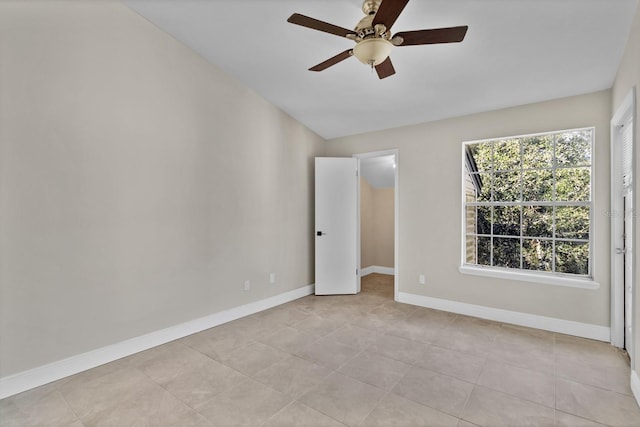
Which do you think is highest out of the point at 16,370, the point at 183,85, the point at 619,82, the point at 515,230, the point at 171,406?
the point at 183,85

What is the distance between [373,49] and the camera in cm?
200

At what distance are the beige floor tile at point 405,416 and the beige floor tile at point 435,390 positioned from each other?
2.4 inches

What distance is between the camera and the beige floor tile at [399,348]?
2711 mm

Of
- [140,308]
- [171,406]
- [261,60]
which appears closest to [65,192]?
[140,308]

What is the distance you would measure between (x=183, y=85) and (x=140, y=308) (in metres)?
2.27

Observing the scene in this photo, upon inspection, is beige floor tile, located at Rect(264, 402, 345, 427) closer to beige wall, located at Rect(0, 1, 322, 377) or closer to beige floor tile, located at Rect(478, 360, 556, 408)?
beige floor tile, located at Rect(478, 360, 556, 408)

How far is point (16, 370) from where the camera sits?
2.22 metres

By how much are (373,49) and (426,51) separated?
1.02 metres

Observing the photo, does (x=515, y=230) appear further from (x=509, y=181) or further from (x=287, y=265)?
(x=287, y=265)

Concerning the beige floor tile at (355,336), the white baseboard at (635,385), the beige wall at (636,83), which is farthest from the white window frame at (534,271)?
the beige floor tile at (355,336)

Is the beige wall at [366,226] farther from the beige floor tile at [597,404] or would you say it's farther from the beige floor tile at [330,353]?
the beige floor tile at [597,404]

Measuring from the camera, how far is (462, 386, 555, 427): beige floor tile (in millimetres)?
1858

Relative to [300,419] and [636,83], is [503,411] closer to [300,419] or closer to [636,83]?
[300,419]

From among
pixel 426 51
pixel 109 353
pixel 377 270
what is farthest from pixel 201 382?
pixel 377 270
